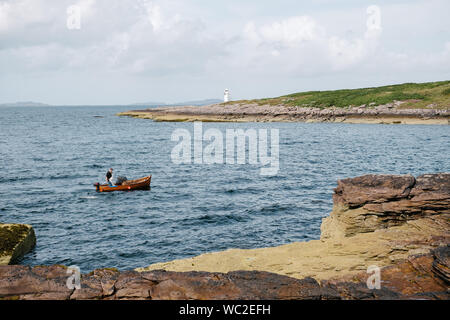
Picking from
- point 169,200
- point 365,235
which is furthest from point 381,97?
point 365,235

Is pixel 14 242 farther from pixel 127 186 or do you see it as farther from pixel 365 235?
pixel 365 235

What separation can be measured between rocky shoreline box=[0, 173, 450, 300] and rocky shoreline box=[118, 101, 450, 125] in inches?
3515

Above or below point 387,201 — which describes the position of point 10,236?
below

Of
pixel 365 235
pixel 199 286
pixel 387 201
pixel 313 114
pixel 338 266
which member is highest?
pixel 313 114

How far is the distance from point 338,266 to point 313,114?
111371 mm

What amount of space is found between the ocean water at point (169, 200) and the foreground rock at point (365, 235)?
3.78 metres

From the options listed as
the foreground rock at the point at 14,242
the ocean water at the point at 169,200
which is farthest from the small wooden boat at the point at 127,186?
the foreground rock at the point at 14,242

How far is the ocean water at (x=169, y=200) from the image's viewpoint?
2270 cm

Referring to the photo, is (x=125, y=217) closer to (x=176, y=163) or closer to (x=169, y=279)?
(x=169, y=279)

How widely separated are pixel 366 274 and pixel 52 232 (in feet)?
66.6

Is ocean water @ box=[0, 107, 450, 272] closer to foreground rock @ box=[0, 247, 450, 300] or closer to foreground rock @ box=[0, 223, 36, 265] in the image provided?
foreground rock @ box=[0, 223, 36, 265]

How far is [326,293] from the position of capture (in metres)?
9.87

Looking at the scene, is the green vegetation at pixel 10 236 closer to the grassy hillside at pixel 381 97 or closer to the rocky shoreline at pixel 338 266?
the rocky shoreline at pixel 338 266

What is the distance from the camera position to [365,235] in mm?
17266
